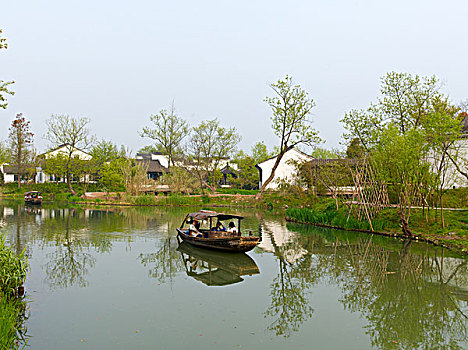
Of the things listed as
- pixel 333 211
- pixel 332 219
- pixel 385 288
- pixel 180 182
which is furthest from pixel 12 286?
pixel 180 182

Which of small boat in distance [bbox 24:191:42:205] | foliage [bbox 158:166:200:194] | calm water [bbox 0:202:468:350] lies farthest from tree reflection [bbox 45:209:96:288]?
small boat in distance [bbox 24:191:42:205]

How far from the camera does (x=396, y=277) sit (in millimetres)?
15008

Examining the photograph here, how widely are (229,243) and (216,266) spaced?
64.5 inches

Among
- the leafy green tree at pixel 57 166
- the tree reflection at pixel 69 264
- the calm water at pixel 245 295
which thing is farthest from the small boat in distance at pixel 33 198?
the tree reflection at pixel 69 264

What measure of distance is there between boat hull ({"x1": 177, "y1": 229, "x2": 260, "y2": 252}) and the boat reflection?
0.35 metres

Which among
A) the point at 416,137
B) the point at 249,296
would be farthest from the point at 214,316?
the point at 416,137

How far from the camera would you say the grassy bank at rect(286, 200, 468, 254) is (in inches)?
818

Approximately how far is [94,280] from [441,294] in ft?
39.4

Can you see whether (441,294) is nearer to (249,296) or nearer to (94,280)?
(249,296)

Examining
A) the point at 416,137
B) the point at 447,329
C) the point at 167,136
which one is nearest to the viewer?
the point at 447,329

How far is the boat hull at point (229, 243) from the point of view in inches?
695

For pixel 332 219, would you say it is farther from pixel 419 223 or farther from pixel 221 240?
pixel 221 240

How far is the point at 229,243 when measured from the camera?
1792 cm

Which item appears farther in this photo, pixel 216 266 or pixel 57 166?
pixel 57 166
